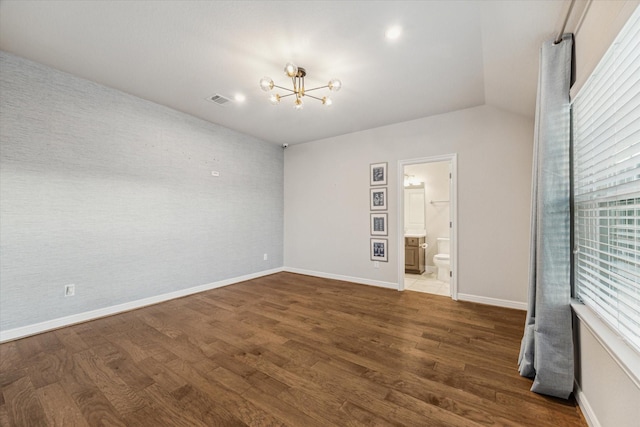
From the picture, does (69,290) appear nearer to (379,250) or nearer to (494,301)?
(379,250)

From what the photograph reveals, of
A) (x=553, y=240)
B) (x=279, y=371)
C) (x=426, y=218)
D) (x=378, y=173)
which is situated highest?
(x=378, y=173)

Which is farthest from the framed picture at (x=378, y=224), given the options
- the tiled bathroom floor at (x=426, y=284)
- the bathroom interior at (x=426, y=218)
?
the bathroom interior at (x=426, y=218)

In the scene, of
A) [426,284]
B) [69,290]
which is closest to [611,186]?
[426,284]

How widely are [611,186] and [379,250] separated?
10.6ft

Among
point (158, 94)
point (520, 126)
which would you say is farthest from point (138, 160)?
point (520, 126)

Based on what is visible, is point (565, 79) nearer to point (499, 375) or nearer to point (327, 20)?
point (327, 20)

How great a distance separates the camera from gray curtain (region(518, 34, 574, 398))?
5.53 feet

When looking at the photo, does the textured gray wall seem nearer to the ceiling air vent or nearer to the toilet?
the ceiling air vent

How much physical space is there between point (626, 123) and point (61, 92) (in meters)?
4.73

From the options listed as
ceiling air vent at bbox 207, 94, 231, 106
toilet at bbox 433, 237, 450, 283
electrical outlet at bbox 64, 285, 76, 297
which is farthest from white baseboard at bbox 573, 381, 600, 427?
electrical outlet at bbox 64, 285, 76, 297

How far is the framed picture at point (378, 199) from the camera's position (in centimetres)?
436

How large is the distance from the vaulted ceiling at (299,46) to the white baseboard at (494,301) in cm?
246

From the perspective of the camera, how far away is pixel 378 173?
4422mm

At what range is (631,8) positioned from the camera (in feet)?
3.45
